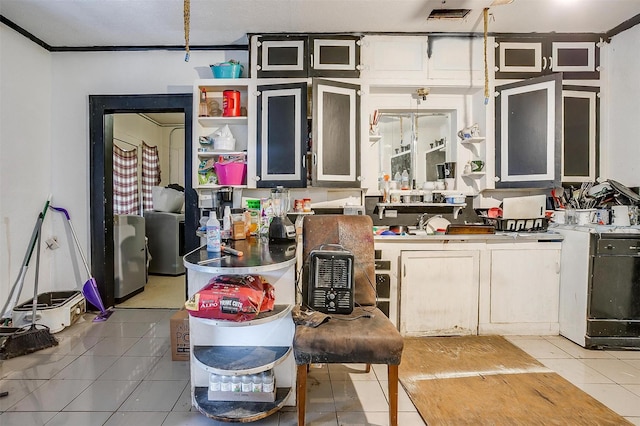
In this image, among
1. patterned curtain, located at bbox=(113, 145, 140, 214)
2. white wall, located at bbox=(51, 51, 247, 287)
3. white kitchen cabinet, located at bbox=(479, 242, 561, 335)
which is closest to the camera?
white kitchen cabinet, located at bbox=(479, 242, 561, 335)

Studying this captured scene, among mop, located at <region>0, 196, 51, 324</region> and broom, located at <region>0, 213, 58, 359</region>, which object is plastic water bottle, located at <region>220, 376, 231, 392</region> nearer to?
broom, located at <region>0, 213, 58, 359</region>

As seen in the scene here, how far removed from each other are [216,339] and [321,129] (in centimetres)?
196

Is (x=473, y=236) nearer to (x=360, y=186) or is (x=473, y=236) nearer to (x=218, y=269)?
(x=360, y=186)

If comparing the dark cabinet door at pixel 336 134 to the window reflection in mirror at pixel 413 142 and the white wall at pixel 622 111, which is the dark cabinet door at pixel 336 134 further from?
the white wall at pixel 622 111

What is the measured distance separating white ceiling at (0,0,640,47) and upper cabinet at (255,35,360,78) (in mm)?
93

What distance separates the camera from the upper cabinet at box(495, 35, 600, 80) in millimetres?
3305

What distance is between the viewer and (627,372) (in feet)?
7.81

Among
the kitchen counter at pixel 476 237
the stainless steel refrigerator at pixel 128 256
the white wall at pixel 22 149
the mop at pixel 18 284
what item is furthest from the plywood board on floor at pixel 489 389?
the white wall at pixel 22 149

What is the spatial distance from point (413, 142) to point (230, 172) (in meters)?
1.84

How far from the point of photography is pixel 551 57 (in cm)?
331

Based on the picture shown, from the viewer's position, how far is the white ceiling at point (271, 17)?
9.30ft

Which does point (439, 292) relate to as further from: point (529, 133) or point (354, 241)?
point (529, 133)

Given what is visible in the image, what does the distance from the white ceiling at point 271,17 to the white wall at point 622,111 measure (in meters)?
0.23

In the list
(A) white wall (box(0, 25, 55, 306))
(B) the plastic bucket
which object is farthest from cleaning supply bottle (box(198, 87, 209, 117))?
(A) white wall (box(0, 25, 55, 306))
